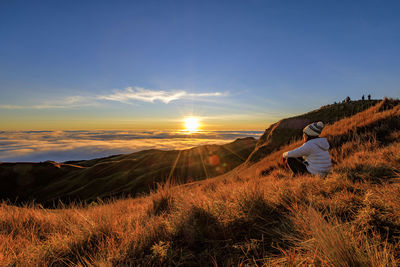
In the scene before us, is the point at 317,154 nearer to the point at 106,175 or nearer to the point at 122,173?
the point at 122,173

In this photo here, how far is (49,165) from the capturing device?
353ft

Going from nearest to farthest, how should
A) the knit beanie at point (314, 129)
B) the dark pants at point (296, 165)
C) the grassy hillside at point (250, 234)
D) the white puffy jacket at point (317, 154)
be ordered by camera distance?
the grassy hillside at point (250, 234) → the white puffy jacket at point (317, 154) → the knit beanie at point (314, 129) → the dark pants at point (296, 165)

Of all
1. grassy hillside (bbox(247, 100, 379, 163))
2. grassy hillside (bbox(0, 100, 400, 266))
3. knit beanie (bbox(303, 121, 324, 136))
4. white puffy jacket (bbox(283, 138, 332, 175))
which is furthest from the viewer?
grassy hillside (bbox(247, 100, 379, 163))

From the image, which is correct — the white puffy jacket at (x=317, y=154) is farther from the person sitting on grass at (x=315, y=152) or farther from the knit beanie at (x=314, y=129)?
the knit beanie at (x=314, y=129)

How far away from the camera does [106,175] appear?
280 feet

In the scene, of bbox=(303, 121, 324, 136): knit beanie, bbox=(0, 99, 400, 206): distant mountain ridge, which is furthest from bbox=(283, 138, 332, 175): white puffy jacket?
bbox=(0, 99, 400, 206): distant mountain ridge

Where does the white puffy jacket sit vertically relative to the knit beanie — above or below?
below

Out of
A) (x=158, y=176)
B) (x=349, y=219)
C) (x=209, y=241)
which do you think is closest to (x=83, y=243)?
(x=209, y=241)

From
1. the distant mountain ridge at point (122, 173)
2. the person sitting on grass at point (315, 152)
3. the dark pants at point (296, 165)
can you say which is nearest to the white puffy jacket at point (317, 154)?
the person sitting on grass at point (315, 152)

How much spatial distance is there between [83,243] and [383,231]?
3677 millimetres

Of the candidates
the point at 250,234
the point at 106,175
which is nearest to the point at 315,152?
the point at 250,234

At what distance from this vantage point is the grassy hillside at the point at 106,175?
67188mm

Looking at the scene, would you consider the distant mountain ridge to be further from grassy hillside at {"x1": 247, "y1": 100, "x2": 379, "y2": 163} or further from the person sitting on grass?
the person sitting on grass

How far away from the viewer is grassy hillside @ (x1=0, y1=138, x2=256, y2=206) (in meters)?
67.2
